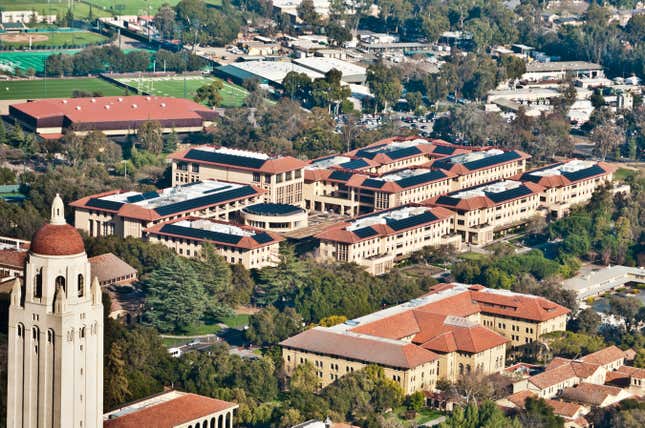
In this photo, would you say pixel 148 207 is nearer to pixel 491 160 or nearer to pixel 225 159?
pixel 225 159

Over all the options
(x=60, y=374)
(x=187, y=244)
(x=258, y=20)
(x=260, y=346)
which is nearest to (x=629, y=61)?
(x=258, y=20)

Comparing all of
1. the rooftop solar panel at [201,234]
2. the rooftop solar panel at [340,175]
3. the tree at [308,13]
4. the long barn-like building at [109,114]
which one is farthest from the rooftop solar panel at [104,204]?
the tree at [308,13]

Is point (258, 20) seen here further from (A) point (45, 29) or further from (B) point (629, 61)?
(B) point (629, 61)

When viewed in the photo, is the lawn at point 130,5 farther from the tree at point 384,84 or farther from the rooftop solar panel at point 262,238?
the rooftop solar panel at point 262,238

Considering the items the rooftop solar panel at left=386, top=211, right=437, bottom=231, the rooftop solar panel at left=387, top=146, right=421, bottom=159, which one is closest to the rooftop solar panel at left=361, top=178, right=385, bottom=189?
Result: the rooftop solar panel at left=386, top=211, right=437, bottom=231

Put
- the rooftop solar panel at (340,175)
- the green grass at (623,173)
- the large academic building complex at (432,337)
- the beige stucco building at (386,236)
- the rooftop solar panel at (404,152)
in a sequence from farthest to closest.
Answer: the green grass at (623,173) → the rooftop solar panel at (404,152) → the rooftop solar panel at (340,175) → the beige stucco building at (386,236) → the large academic building complex at (432,337)

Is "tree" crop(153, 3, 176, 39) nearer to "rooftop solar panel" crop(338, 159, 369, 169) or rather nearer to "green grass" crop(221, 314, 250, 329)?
"rooftop solar panel" crop(338, 159, 369, 169)

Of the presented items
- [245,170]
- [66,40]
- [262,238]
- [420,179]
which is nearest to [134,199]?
[262,238]
